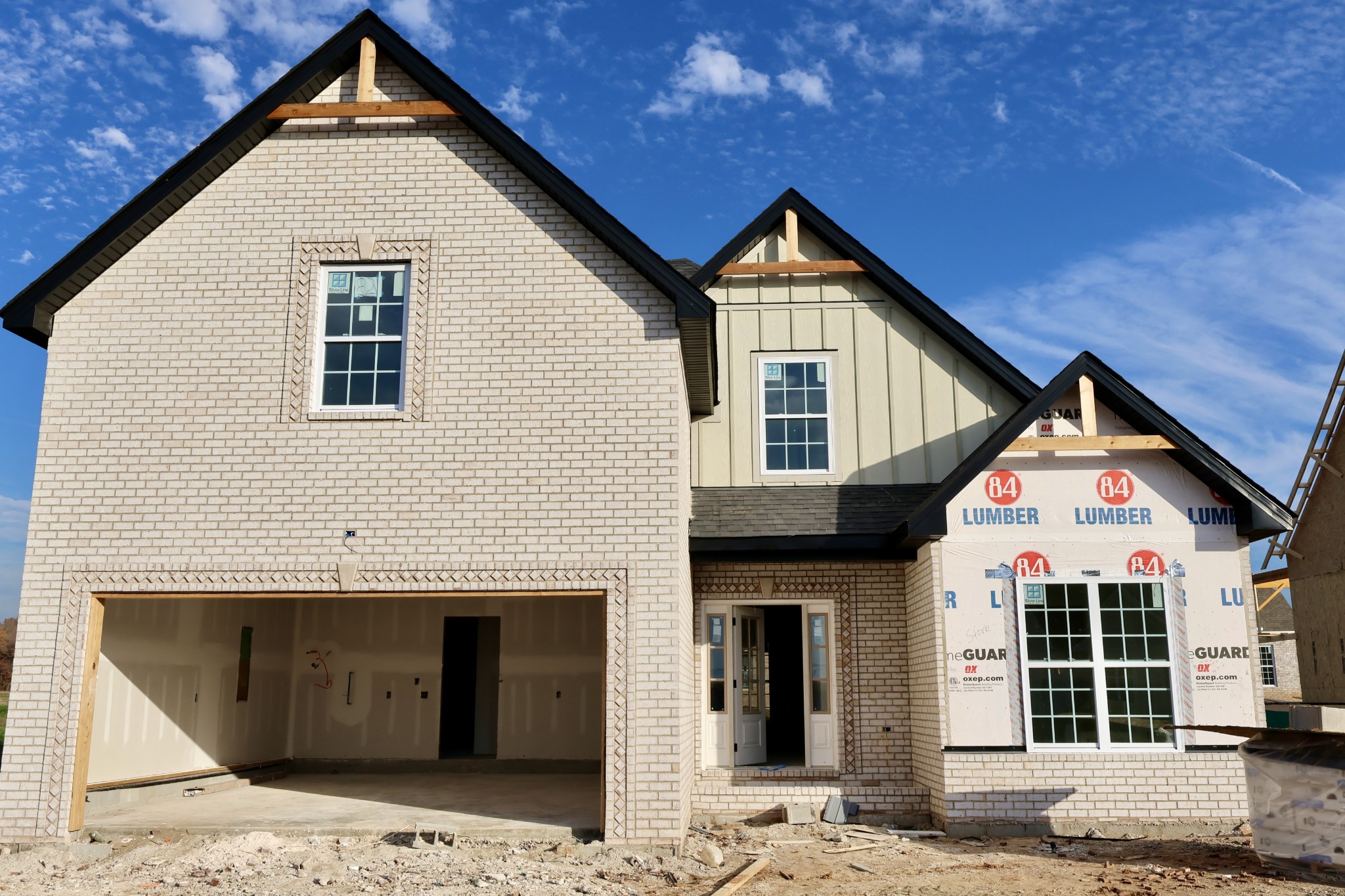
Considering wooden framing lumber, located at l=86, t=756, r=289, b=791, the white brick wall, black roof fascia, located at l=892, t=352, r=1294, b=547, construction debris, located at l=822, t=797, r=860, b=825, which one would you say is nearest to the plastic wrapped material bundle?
black roof fascia, located at l=892, t=352, r=1294, b=547

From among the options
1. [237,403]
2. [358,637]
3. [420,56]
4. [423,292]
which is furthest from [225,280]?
[358,637]

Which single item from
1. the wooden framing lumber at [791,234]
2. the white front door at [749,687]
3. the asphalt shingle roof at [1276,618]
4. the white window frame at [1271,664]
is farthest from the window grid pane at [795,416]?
the asphalt shingle roof at [1276,618]

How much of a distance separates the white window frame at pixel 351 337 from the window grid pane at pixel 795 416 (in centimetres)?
504

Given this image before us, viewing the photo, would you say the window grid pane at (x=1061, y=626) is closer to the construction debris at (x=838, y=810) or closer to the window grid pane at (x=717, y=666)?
the construction debris at (x=838, y=810)

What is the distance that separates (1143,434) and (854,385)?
3.57 meters

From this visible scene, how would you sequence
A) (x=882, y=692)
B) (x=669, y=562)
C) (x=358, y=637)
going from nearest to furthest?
(x=669, y=562)
(x=882, y=692)
(x=358, y=637)

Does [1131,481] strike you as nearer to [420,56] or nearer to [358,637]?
[420,56]

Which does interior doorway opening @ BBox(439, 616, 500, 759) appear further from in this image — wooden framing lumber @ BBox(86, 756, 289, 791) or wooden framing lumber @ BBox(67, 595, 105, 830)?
wooden framing lumber @ BBox(67, 595, 105, 830)

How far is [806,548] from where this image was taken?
A: 40.0 feet

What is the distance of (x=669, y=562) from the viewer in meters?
10.1

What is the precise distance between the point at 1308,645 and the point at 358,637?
68.1ft

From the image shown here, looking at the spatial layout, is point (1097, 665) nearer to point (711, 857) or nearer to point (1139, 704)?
point (1139, 704)

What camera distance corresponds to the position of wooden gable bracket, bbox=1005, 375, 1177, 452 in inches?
454

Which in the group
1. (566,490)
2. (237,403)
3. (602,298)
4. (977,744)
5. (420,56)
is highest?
(420,56)
